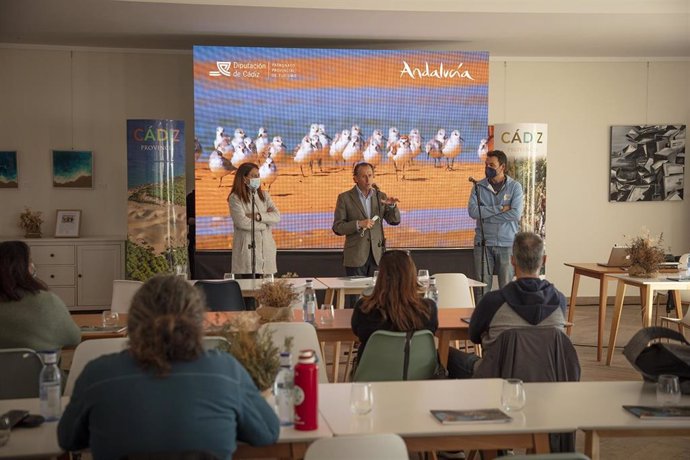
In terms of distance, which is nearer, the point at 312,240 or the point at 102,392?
the point at 102,392

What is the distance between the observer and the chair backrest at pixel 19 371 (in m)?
4.10

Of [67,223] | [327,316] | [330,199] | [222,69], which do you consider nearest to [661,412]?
[327,316]

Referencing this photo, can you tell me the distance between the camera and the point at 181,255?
10289mm

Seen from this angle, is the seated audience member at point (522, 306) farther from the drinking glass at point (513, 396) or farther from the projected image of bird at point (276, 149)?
the projected image of bird at point (276, 149)

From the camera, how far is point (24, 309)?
4.52 meters

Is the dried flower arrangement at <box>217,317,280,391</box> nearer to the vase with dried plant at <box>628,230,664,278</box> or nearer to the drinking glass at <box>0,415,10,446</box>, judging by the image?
the drinking glass at <box>0,415,10,446</box>

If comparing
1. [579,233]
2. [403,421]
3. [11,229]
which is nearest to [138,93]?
[11,229]

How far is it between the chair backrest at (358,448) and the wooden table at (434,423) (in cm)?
53

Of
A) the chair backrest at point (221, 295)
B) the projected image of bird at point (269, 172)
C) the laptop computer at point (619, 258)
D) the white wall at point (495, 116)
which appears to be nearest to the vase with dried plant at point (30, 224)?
the white wall at point (495, 116)

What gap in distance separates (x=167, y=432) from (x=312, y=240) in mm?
8377

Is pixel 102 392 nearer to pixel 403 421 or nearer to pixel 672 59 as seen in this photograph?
pixel 403 421

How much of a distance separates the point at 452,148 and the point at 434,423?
27.3ft

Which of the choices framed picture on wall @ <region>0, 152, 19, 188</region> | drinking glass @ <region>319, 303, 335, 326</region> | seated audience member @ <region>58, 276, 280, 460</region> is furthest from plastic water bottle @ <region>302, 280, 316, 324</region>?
framed picture on wall @ <region>0, 152, 19, 188</region>

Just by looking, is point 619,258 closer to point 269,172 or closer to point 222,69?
point 269,172
